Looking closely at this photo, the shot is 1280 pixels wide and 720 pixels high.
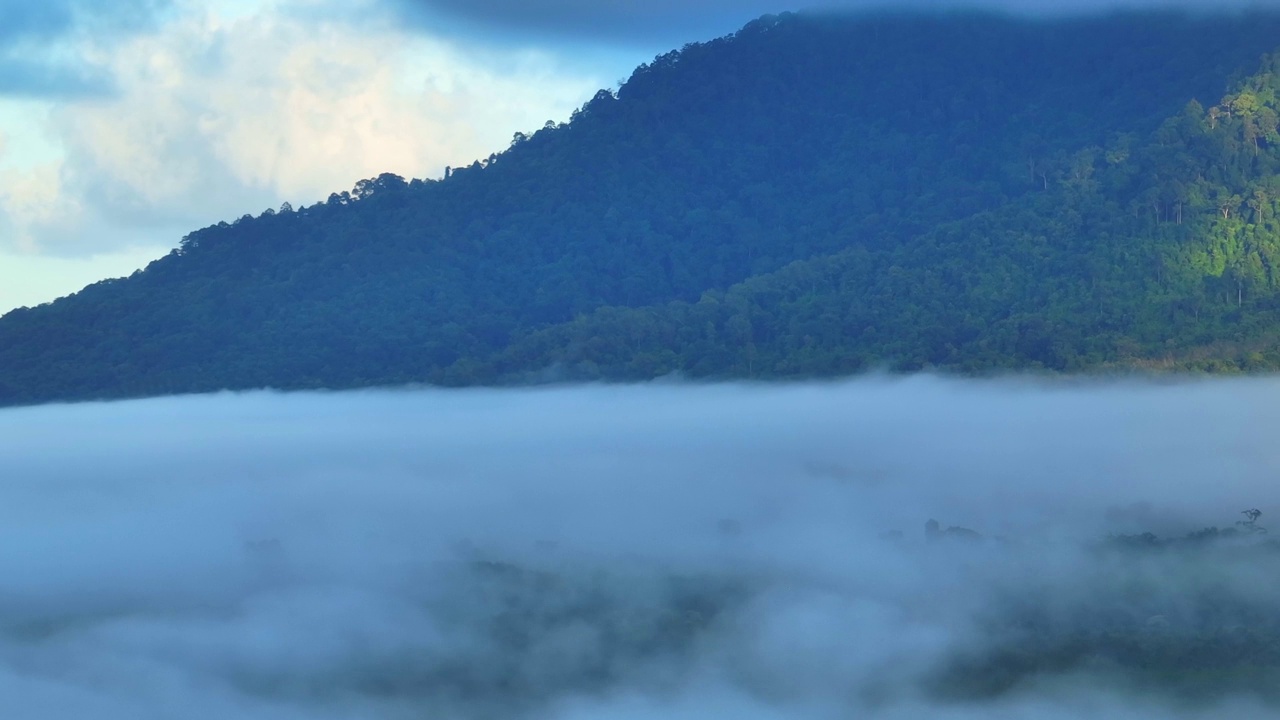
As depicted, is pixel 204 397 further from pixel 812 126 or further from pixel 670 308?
pixel 812 126

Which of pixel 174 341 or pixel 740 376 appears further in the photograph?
pixel 174 341

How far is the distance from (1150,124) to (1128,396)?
17269mm

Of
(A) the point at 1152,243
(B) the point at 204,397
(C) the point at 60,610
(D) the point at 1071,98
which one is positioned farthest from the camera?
(D) the point at 1071,98

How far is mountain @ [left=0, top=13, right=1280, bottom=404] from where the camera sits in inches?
2621

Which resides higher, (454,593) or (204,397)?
(204,397)

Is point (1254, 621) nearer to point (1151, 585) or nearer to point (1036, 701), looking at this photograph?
point (1151, 585)

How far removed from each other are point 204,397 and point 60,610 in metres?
12.8

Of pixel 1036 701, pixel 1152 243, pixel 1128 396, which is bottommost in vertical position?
pixel 1036 701

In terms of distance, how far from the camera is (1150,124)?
7612 cm

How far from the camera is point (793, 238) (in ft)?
274

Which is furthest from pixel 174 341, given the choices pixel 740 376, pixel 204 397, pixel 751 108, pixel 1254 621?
pixel 1254 621

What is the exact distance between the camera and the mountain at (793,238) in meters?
66.6

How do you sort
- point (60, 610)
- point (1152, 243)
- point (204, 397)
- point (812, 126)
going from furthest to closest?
point (812, 126), point (204, 397), point (1152, 243), point (60, 610)

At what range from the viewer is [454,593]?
2467 inches
